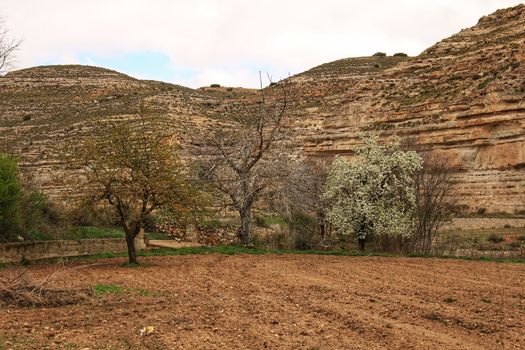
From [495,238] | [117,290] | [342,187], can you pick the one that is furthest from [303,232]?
[117,290]

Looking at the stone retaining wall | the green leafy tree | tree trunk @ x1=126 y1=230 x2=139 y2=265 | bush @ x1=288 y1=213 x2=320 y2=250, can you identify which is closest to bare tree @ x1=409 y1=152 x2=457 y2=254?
bush @ x1=288 y1=213 x2=320 y2=250

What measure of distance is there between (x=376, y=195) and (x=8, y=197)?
13590 millimetres

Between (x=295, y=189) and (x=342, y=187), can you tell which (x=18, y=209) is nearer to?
(x=295, y=189)

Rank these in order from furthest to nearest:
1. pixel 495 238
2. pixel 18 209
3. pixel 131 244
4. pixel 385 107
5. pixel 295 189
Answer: pixel 385 107 → pixel 495 238 → pixel 295 189 → pixel 18 209 → pixel 131 244

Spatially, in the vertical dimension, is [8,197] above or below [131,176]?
below

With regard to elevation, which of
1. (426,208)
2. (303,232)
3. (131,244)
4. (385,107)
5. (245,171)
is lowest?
(303,232)

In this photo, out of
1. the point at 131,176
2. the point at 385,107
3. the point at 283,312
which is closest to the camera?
the point at 283,312

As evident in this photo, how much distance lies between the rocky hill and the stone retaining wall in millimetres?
6632

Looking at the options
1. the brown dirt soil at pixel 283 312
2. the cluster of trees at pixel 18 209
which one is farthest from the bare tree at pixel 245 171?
the brown dirt soil at pixel 283 312

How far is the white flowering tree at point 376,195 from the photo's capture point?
20.6m

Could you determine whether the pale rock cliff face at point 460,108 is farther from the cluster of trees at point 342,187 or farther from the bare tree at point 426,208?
the cluster of trees at point 342,187

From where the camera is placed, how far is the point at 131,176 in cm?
1501

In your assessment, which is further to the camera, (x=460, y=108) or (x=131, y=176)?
(x=460, y=108)

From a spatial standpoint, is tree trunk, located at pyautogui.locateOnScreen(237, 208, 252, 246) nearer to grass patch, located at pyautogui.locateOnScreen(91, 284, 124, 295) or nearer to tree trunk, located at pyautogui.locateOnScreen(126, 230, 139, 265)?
tree trunk, located at pyautogui.locateOnScreen(126, 230, 139, 265)
